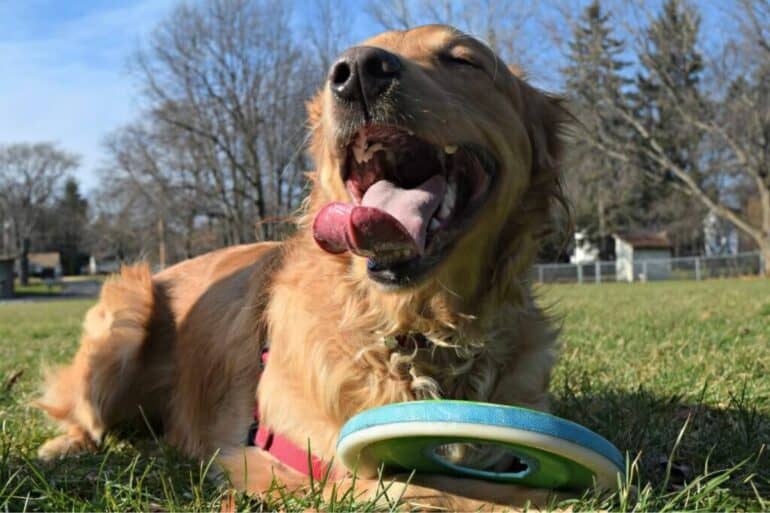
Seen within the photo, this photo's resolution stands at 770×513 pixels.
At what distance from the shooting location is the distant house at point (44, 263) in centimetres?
8600

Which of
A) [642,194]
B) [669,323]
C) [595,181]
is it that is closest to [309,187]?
[669,323]

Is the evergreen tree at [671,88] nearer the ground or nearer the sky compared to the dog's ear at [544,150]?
nearer the sky

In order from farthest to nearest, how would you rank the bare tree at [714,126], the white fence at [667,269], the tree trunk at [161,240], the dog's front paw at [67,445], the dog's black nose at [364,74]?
1. the tree trunk at [161,240]
2. the white fence at [667,269]
3. the bare tree at [714,126]
4. the dog's front paw at [67,445]
5. the dog's black nose at [364,74]

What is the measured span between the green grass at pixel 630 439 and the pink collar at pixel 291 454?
0.17 metres

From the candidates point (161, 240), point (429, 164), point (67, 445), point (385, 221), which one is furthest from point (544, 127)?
point (161, 240)

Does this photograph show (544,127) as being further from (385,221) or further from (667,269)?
(667,269)

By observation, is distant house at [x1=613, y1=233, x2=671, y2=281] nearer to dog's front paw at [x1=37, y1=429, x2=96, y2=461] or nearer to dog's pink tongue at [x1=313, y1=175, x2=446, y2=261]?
dog's front paw at [x1=37, y1=429, x2=96, y2=461]

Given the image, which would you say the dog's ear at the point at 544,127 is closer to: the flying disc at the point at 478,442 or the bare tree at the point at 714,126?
the flying disc at the point at 478,442

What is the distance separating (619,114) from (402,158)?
32098 millimetres

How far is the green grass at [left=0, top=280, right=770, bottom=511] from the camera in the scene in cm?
222

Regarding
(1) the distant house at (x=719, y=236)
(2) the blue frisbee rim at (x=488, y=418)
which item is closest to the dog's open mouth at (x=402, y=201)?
(2) the blue frisbee rim at (x=488, y=418)

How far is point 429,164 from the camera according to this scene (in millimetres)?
2764

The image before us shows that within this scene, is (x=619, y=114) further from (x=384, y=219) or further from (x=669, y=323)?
(x=384, y=219)

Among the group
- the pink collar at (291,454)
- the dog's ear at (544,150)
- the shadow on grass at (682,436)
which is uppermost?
the dog's ear at (544,150)
